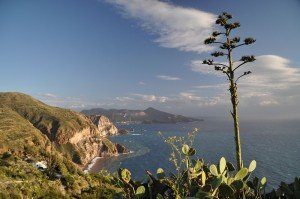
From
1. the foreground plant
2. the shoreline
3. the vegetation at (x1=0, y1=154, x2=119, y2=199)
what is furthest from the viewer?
the shoreline

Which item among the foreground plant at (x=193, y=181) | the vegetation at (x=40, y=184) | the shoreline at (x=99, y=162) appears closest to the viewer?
the foreground plant at (x=193, y=181)

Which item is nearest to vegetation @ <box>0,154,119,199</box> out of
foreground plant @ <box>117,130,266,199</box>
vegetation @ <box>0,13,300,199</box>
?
vegetation @ <box>0,13,300,199</box>

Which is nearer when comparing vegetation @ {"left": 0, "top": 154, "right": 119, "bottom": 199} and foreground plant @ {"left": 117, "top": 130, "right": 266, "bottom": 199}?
foreground plant @ {"left": 117, "top": 130, "right": 266, "bottom": 199}

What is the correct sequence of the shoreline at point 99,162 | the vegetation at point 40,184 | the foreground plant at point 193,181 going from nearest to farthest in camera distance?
the foreground plant at point 193,181 < the vegetation at point 40,184 < the shoreline at point 99,162

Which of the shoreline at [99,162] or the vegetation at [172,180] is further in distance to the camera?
the shoreline at [99,162]

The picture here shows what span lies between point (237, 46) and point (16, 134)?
382ft

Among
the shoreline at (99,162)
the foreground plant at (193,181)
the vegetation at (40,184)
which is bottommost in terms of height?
the shoreline at (99,162)

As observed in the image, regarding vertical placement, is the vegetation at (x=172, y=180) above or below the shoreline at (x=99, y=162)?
above

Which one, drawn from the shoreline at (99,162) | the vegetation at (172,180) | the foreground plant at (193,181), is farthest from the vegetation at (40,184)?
the shoreline at (99,162)

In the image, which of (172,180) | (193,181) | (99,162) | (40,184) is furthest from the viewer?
(99,162)

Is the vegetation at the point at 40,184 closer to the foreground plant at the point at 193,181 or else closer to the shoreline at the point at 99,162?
the foreground plant at the point at 193,181

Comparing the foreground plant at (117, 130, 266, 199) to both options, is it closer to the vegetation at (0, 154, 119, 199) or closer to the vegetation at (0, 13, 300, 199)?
the vegetation at (0, 13, 300, 199)

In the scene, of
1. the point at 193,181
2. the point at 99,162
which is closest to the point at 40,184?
the point at 193,181

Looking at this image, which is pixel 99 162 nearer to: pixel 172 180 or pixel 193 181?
pixel 172 180
